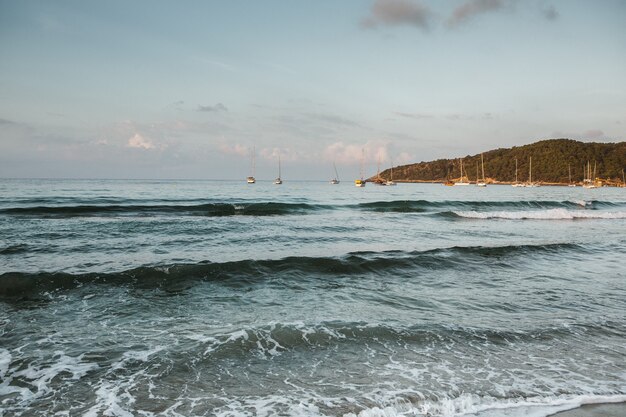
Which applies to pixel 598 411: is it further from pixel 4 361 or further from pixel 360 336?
pixel 4 361

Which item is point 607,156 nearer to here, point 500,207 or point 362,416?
point 500,207

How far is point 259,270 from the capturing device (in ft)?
37.1

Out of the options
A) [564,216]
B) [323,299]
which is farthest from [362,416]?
[564,216]

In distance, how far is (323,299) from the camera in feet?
29.5

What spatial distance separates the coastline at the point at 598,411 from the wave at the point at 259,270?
6959 mm

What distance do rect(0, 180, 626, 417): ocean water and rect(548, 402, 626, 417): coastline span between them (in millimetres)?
118

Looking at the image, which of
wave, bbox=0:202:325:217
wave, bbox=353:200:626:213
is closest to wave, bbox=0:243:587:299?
wave, bbox=0:202:325:217

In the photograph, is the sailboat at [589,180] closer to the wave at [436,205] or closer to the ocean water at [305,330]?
the wave at [436,205]

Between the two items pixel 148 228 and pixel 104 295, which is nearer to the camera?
pixel 104 295

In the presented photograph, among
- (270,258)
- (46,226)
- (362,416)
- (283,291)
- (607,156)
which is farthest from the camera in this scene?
(607,156)

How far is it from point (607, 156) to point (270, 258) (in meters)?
208

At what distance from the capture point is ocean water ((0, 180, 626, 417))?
476 cm

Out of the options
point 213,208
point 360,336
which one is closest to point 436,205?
point 213,208

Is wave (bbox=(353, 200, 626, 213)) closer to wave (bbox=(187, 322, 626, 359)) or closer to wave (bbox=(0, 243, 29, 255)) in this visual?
wave (bbox=(0, 243, 29, 255))
